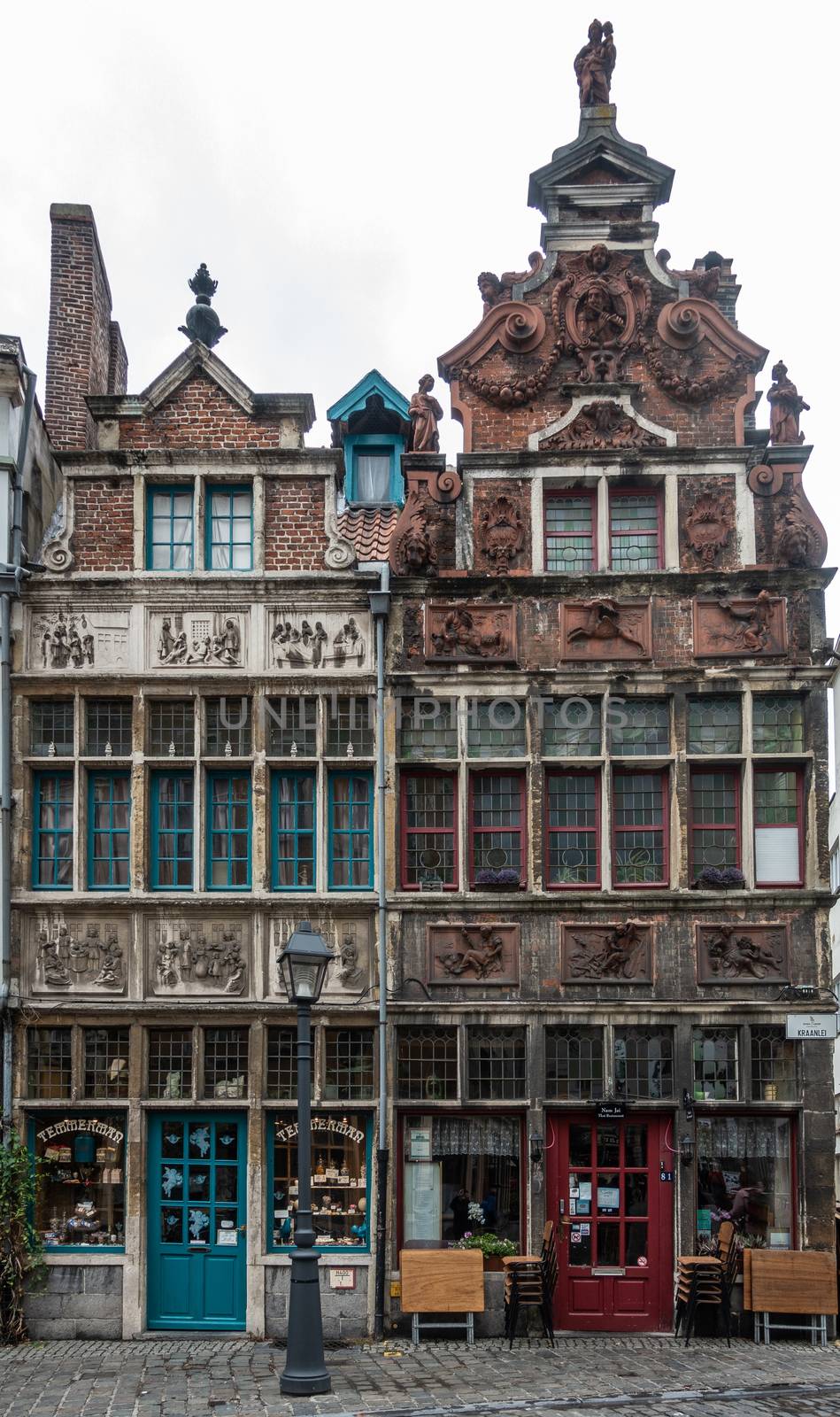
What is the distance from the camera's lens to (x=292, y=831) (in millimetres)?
17016

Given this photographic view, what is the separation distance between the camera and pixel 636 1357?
1495cm

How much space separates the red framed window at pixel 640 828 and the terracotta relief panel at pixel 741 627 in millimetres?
1585

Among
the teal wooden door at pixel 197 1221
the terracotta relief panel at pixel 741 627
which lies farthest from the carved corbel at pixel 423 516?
the teal wooden door at pixel 197 1221

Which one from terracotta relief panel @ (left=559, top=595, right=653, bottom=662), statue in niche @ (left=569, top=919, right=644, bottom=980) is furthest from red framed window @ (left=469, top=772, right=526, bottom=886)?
terracotta relief panel @ (left=559, top=595, right=653, bottom=662)

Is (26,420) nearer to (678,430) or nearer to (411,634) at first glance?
(411,634)

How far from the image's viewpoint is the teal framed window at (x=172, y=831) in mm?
17016

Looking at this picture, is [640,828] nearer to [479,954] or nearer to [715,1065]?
[479,954]

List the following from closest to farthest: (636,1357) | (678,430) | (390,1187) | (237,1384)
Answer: (237,1384) → (636,1357) → (390,1187) → (678,430)

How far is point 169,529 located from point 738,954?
8210 mm

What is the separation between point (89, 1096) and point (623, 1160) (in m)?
5.98

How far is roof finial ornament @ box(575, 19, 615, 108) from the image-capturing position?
18188 millimetres

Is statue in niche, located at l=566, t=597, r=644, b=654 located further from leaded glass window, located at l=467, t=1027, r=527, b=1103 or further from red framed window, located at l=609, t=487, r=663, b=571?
leaded glass window, located at l=467, t=1027, r=527, b=1103

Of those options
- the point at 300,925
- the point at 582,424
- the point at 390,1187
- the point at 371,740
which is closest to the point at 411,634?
the point at 371,740

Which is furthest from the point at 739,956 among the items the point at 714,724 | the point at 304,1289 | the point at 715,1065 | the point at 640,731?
the point at 304,1289
